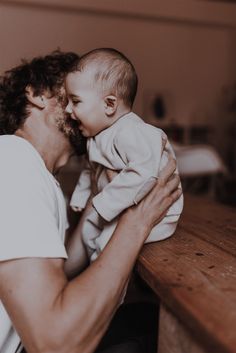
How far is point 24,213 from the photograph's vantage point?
2.98ft

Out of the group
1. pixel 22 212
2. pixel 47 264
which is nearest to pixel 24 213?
pixel 22 212

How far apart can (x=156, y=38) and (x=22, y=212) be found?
647cm

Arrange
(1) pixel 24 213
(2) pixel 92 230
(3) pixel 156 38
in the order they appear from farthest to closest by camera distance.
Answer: (3) pixel 156 38 < (2) pixel 92 230 < (1) pixel 24 213

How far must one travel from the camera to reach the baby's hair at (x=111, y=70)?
118cm

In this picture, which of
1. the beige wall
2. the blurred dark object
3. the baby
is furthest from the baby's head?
the blurred dark object

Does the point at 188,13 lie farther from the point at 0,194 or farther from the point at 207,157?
the point at 0,194

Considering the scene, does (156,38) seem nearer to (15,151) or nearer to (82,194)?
(82,194)

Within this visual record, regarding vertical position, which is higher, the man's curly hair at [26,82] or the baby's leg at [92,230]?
the man's curly hair at [26,82]

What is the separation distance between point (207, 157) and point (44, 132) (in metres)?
3.29

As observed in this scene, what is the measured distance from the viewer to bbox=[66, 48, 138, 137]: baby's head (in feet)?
3.87

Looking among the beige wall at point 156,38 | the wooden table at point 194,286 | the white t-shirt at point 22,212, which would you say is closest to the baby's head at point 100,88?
the white t-shirt at point 22,212

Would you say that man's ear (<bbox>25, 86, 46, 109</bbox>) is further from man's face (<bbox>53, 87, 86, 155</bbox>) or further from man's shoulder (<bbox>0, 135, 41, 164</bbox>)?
man's shoulder (<bbox>0, 135, 41, 164</bbox>)

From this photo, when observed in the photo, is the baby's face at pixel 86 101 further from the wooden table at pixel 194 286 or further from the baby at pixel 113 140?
the wooden table at pixel 194 286

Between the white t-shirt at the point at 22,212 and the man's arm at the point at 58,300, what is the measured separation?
0.03 metres
